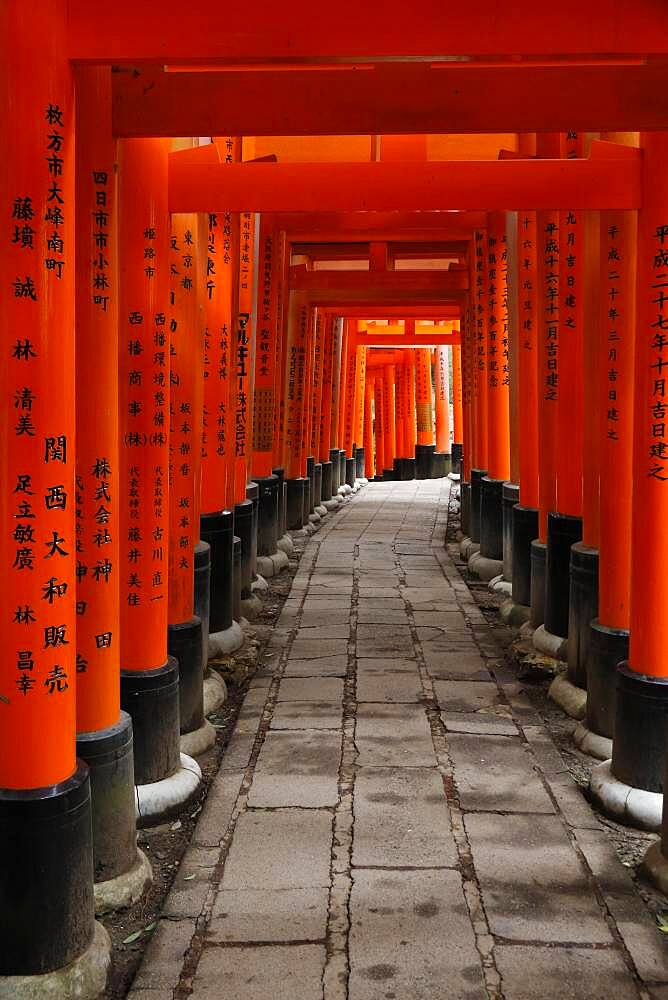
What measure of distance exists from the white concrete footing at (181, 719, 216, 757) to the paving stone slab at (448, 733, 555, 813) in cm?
115

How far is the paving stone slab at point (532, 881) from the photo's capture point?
311 centimetres

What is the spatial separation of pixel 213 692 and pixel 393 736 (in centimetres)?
112

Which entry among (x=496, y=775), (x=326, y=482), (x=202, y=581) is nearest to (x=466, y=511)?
(x=326, y=482)

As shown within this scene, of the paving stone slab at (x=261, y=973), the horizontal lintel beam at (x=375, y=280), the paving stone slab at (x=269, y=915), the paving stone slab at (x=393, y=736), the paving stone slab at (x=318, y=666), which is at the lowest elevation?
the paving stone slab at (x=261, y=973)

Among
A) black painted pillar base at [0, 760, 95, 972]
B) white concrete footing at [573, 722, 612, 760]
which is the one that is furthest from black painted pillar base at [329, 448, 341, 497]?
black painted pillar base at [0, 760, 95, 972]

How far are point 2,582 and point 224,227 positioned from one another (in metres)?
4.13

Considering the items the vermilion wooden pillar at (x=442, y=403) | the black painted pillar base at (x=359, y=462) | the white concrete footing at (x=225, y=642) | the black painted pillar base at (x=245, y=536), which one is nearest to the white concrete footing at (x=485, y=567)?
the black painted pillar base at (x=245, y=536)

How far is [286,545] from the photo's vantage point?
10906 mm

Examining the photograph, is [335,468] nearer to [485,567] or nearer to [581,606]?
[485,567]

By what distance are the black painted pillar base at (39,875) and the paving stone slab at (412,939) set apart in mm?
833

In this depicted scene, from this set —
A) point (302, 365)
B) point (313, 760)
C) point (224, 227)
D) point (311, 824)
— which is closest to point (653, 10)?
point (311, 824)

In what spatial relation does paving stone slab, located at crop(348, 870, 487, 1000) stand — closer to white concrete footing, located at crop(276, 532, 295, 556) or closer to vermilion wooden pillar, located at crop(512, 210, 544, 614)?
vermilion wooden pillar, located at crop(512, 210, 544, 614)

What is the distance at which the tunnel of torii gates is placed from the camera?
2.61 meters

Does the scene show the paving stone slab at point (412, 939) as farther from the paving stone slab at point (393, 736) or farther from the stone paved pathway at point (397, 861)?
the paving stone slab at point (393, 736)
